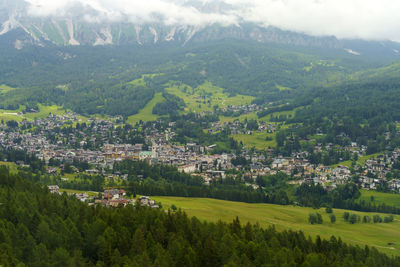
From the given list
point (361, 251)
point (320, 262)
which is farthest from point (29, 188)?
point (361, 251)

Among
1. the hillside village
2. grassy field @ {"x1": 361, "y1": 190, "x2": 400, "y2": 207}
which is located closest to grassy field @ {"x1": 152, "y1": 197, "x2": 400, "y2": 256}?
grassy field @ {"x1": 361, "y1": 190, "x2": 400, "y2": 207}

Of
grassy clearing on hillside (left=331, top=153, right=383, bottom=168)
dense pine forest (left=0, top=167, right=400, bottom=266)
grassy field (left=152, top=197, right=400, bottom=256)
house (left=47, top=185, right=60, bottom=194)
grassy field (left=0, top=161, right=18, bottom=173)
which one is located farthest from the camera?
Result: grassy clearing on hillside (left=331, top=153, right=383, bottom=168)

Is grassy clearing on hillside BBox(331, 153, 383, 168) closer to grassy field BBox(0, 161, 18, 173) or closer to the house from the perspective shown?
the house

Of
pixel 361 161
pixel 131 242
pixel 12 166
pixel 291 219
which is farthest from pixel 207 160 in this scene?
pixel 131 242

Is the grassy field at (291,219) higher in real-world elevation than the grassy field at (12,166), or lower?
lower

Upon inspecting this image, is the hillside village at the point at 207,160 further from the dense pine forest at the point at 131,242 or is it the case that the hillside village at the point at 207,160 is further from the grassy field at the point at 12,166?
the dense pine forest at the point at 131,242

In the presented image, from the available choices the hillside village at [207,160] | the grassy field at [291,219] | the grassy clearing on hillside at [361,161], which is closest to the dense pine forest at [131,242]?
the grassy field at [291,219]

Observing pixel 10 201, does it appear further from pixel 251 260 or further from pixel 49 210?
pixel 251 260
